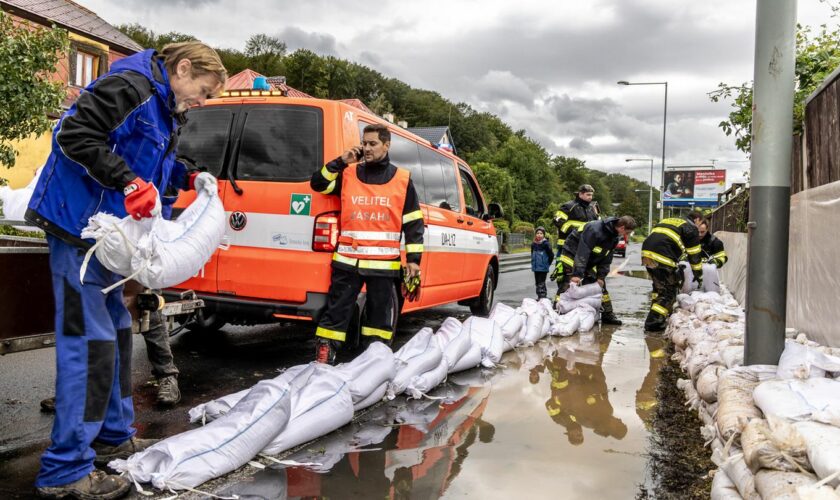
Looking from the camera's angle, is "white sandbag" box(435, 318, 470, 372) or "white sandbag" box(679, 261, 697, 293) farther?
"white sandbag" box(679, 261, 697, 293)

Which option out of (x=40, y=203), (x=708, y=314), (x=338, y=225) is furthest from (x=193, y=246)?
(x=708, y=314)

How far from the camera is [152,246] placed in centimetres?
266

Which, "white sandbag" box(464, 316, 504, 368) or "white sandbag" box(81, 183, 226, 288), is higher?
"white sandbag" box(81, 183, 226, 288)

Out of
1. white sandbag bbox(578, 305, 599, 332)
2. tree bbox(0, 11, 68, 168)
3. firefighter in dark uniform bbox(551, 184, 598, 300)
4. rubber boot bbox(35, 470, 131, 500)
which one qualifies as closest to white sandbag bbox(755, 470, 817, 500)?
rubber boot bbox(35, 470, 131, 500)

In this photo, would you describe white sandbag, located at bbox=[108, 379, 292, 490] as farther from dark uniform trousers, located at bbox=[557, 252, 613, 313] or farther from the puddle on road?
dark uniform trousers, located at bbox=[557, 252, 613, 313]

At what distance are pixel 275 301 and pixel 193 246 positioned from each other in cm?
184

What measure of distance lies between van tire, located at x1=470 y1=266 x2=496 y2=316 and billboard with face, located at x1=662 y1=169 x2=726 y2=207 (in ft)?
211

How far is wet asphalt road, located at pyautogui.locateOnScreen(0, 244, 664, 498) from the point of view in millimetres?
2916

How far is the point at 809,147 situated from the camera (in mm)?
5379

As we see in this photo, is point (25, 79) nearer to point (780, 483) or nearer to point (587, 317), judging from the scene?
point (587, 317)

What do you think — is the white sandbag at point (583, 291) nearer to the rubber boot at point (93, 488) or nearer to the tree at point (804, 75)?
the tree at point (804, 75)

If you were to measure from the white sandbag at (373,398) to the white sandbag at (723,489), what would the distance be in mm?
1963

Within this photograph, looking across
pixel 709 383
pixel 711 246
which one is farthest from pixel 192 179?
pixel 711 246

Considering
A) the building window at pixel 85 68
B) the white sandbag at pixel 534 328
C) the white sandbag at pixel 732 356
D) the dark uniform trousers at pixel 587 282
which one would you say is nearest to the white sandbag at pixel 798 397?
the white sandbag at pixel 732 356
